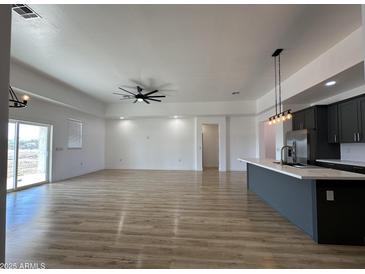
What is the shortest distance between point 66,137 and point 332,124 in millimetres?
8548

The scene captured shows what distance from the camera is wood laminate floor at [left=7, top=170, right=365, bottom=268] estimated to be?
2084 mm

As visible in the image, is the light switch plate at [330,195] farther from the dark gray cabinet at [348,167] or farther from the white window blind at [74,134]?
the white window blind at [74,134]

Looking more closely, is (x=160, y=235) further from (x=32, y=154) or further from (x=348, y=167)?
(x=32, y=154)

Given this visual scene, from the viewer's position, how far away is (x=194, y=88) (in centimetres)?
650

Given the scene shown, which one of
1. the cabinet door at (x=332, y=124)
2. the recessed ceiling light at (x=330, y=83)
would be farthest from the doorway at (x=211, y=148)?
the recessed ceiling light at (x=330, y=83)

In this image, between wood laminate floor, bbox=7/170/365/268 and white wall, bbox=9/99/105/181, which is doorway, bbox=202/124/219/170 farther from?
wood laminate floor, bbox=7/170/365/268

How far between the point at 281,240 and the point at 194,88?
510 cm

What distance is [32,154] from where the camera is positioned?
5930 millimetres

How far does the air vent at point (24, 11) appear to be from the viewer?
254cm

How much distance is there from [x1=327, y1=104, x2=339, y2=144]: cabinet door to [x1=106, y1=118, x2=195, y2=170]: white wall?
219 inches

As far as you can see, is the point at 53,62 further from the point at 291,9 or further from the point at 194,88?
the point at 291,9

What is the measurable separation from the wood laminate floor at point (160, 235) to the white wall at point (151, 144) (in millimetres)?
4968

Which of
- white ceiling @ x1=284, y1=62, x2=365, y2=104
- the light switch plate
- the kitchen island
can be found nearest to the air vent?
the kitchen island

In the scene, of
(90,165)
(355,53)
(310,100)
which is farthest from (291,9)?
(90,165)
